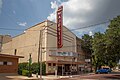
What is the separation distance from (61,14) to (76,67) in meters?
18.0

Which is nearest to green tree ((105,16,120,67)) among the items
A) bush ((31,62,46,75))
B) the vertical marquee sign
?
the vertical marquee sign

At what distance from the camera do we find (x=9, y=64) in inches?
1502

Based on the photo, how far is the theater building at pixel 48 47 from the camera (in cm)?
4469

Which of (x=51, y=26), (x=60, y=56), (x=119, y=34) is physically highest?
(x=51, y=26)

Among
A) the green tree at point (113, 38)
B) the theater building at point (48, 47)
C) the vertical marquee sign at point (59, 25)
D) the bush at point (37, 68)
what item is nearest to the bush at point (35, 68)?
the bush at point (37, 68)

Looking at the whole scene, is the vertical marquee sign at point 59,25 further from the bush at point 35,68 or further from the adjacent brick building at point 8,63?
the adjacent brick building at point 8,63

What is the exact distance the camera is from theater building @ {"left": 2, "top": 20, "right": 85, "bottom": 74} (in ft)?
147

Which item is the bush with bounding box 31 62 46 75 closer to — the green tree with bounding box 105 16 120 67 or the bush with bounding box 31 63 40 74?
the bush with bounding box 31 63 40 74

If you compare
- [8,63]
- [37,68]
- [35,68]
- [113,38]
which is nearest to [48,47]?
[37,68]

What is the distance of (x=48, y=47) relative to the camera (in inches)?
1772

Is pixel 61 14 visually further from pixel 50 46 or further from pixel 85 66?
pixel 85 66

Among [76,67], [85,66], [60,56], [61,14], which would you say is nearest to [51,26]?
[61,14]

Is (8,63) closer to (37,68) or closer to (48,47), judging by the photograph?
(37,68)

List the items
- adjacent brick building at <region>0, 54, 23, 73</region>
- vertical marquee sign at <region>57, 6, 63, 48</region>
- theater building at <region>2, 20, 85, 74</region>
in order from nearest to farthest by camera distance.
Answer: adjacent brick building at <region>0, 54, 23, 73</region> → vertical marquee sign at <region>57, 6, 63, 48</region> → theater building at <region>2, 20, 85, 74</region>
